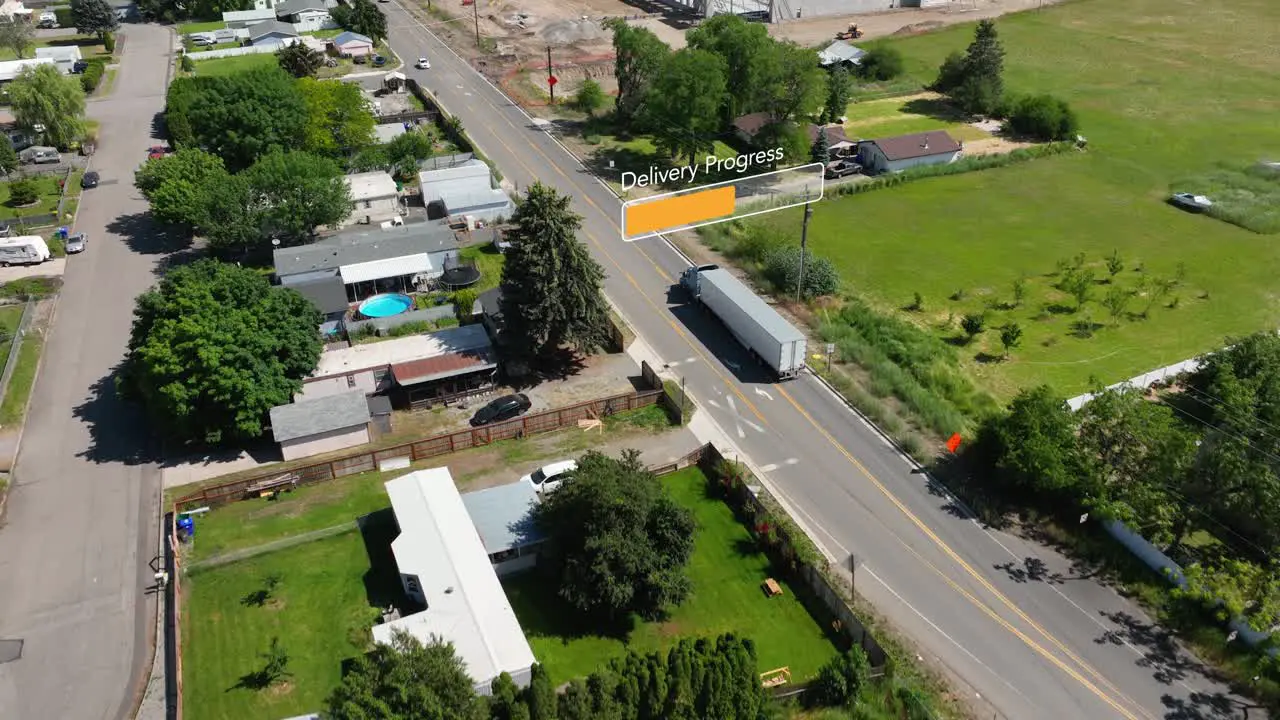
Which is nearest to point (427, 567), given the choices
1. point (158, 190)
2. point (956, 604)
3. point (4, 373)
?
point (956, 604)

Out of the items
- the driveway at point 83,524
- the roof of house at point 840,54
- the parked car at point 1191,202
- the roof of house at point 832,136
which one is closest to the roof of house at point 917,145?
the roof of house at point 832,136

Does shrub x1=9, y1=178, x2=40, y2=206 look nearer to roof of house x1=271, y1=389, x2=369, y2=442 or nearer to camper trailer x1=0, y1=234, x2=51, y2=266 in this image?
camper trailer x1=0, y1=234, x2=51, y2=266

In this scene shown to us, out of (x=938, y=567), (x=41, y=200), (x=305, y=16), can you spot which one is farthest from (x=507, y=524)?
(x=305, y=16)

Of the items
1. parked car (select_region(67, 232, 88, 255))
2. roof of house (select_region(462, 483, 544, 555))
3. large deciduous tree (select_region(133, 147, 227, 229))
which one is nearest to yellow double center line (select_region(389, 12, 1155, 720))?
roof of house (select_region(462, 483, 544, 555))

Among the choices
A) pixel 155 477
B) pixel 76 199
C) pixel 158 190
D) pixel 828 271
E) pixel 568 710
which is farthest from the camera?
pixel 76 199

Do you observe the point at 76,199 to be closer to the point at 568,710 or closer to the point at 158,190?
the point at 158,190
